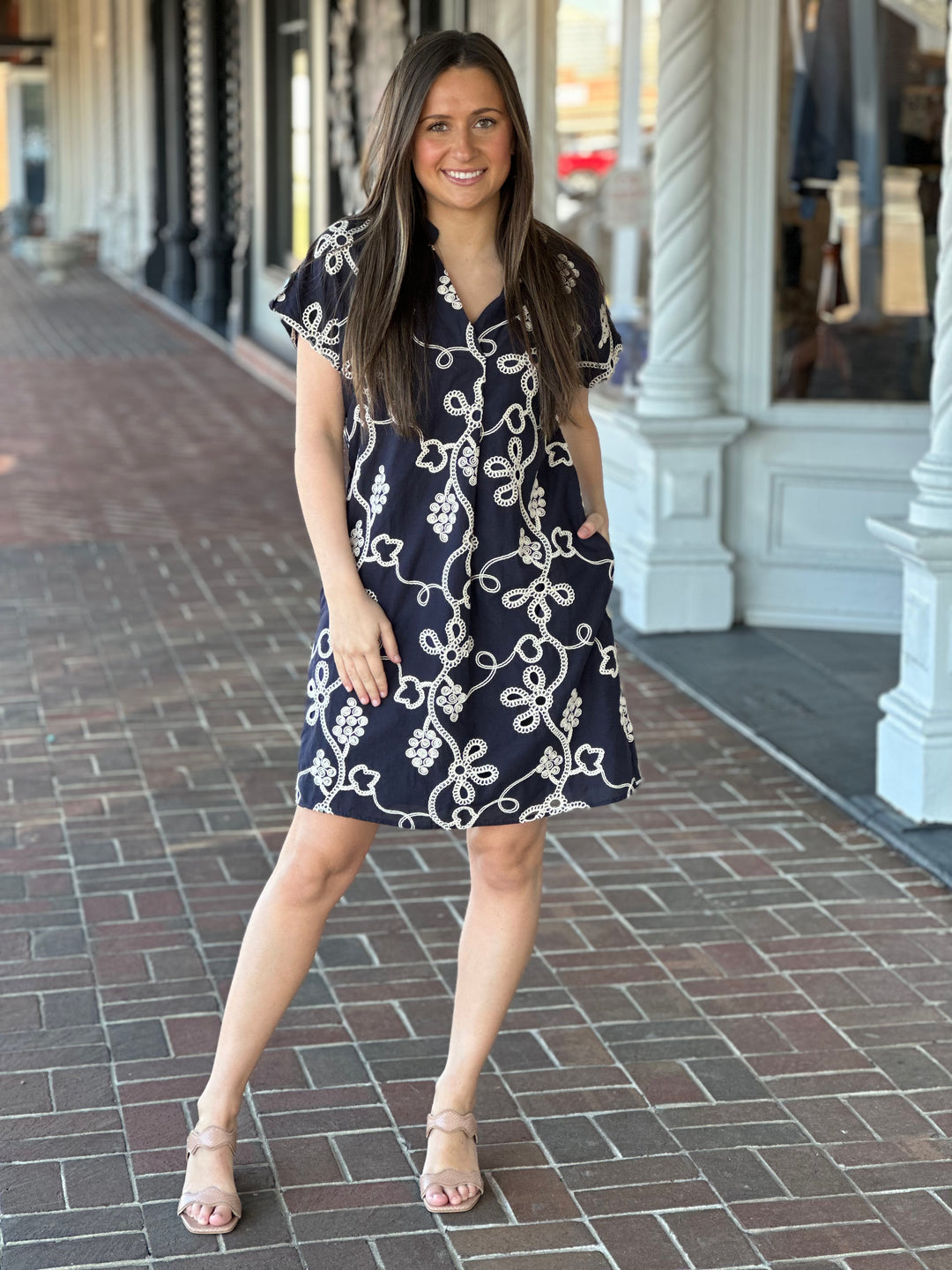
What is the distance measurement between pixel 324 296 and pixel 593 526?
20.6 inches

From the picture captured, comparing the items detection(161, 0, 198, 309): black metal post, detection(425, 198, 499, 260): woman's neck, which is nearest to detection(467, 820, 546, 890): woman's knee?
detection(425, 198, 499, 260): woman's neck

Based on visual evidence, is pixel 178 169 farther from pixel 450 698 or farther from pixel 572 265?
pixel 450 698

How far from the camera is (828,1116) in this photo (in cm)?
304

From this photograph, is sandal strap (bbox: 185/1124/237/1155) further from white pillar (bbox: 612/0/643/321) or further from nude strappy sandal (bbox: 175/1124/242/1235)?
white pillar (bbox: 612/0/643/321)

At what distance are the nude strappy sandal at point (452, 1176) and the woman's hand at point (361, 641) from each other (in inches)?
29.1

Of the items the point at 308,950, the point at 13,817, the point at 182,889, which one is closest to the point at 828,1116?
the point at 308,950

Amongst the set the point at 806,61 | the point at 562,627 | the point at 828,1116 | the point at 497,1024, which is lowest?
the point at 828,1116

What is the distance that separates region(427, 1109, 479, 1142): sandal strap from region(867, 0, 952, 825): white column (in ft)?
6.50

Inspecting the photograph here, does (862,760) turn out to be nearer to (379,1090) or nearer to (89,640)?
(379,1090)

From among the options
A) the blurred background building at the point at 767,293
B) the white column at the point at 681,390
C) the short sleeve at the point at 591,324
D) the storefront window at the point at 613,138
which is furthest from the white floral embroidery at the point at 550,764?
the storefront window at the point at 613,138

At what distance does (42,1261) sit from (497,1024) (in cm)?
77

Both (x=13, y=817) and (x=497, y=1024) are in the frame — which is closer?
(x=497, y=1024)

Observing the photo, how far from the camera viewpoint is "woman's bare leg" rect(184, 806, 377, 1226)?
102 inches

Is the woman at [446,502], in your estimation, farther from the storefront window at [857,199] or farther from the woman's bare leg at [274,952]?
the storefront window at [857,199]
